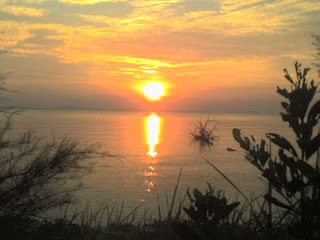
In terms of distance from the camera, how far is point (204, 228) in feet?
7.09

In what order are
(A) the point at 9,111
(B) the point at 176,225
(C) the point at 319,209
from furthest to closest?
(A) the point at 9,111 → (B) the point at 176,225 → (C) the point at 319,209

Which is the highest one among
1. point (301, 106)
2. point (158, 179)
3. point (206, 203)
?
point (301, 106)

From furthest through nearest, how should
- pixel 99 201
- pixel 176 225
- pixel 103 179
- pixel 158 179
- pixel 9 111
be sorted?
pixel 158 179
pixel 103 179
pixel 99 201
pixel 9 111
pixel 176 225

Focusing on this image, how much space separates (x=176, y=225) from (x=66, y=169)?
165 inches

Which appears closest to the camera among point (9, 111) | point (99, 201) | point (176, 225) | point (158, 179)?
point (176, 225)

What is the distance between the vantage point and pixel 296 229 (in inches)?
83.0

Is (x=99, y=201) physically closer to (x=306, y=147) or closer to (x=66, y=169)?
(x=66, y=169)

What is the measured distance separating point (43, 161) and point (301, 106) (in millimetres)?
4591

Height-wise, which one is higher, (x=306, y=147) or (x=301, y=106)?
(x=301, y=106)

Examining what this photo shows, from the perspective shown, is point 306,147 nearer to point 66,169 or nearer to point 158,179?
point 66,169

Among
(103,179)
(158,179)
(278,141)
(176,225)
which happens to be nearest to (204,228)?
(176,225)

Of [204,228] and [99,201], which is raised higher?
[204,228]

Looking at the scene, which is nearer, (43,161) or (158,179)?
(43,161)

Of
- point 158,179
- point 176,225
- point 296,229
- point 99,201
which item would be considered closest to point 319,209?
→ point 296,229
